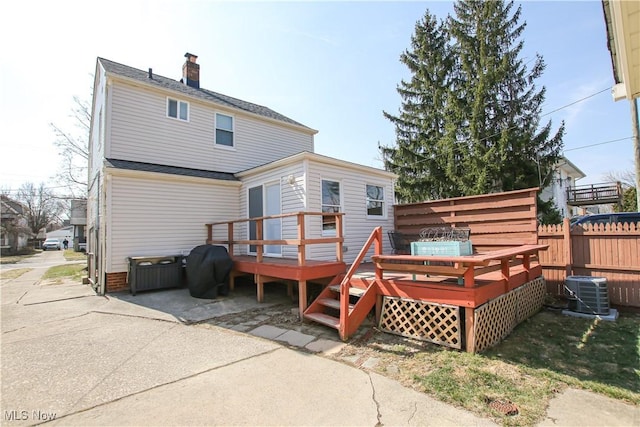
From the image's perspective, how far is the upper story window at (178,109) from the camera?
10312 mm

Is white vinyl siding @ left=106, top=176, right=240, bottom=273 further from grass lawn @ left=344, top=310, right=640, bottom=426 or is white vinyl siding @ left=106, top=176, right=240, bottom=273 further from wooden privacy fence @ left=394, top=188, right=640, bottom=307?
wooden privacy fence @ left=394, top=188, right=640, bottom=307

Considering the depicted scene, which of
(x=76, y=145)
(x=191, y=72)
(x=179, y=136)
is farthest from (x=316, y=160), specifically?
(x=76, y=145)

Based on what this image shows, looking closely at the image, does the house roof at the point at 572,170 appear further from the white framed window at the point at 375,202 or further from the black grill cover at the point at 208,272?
the black grill cover at the point at 208,272

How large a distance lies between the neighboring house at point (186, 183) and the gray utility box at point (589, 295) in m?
4.81

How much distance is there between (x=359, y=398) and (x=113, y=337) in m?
4.15

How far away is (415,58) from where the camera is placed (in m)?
16.3

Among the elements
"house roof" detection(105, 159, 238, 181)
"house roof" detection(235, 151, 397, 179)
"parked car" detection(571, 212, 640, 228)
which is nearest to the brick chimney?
"house roof" detection(105, 159, 238, 181)

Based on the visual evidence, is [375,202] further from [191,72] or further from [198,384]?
[191,72]

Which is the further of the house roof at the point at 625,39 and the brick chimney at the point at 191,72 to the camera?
the brick chimney at the point at 191,72

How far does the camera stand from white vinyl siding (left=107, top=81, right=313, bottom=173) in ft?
30.5

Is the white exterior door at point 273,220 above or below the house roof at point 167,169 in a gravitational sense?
below

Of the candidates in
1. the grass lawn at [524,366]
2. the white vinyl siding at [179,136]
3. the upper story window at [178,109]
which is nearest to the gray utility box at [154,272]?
the white vinyl siding at [179,136]

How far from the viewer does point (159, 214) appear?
8844mm

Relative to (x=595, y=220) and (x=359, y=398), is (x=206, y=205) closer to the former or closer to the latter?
(x=359, y=398)
